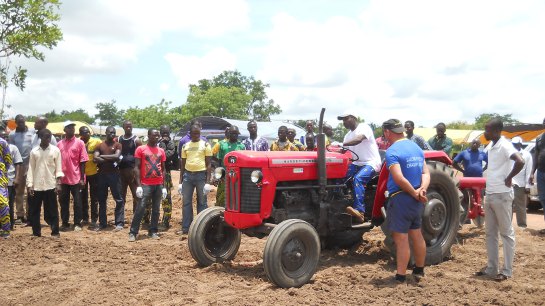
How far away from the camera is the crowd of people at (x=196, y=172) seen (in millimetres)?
5863

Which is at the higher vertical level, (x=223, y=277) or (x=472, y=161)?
(x=472, y=161)

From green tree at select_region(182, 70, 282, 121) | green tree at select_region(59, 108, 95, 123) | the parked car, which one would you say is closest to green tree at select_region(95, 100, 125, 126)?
green tree at select_region(59, 108, 95, 123)

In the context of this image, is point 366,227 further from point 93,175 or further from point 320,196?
point 93,175

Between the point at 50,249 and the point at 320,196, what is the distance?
4.05 m

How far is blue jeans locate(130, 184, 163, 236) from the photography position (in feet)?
28.6

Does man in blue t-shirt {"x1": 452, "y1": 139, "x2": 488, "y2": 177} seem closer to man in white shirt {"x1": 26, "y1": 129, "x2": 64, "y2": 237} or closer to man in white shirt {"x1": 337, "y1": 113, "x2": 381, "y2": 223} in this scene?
man in white shirt {"x1": 337, "y1": 113, "x2": 381, "y2": 223}

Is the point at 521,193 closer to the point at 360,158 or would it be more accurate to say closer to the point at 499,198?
the point at 499,198

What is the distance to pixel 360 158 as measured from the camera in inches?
274

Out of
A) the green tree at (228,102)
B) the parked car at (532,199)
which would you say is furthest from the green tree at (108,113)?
the parked car at (532,199)

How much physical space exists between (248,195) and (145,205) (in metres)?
3.19

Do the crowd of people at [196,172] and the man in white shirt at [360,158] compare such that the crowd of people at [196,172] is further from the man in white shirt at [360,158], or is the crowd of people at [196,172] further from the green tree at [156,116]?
the green tree at [156,116]

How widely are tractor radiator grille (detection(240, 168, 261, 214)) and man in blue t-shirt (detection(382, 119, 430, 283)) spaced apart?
1471 millimetres

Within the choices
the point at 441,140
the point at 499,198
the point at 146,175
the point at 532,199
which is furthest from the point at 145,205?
the point at 532,199

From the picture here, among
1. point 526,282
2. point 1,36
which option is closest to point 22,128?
point 1,36
